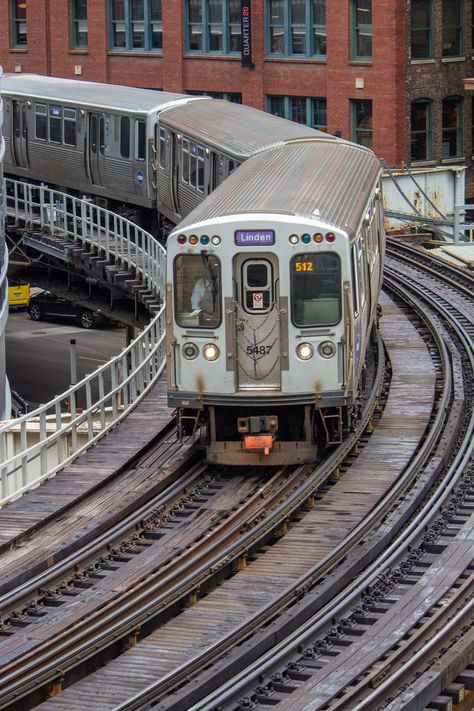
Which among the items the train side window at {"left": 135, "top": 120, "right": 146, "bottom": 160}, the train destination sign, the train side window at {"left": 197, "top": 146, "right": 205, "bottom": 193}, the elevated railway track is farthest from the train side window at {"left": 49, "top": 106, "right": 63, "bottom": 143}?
the train destination sign

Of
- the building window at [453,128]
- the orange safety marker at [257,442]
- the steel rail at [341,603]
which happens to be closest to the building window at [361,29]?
the building window at [453,128]

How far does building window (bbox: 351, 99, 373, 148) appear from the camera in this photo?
51344mm

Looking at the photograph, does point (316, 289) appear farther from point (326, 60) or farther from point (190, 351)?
point (326, 60)

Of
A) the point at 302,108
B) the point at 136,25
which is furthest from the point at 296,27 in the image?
the point at 136,25

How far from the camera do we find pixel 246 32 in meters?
53.4

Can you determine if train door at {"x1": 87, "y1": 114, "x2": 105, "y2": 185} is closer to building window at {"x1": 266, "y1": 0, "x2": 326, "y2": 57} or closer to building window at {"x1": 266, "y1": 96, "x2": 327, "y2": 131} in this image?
building window at {"x1": 266, "y1": 0, "x2": 326, "y2": 57}

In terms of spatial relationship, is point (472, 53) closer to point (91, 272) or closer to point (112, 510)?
point (91, 272)

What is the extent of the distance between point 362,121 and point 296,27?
4.06 meters

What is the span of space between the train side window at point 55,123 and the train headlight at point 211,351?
67.7ft

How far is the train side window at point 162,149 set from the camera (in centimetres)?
3350

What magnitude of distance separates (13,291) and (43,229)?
13.7 metres

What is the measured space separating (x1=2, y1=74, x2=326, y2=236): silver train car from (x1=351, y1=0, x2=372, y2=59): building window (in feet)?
37.8

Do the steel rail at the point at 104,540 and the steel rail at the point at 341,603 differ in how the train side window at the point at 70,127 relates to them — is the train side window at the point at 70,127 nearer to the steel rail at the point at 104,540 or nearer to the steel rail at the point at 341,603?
the steel rail at the point at 104,540

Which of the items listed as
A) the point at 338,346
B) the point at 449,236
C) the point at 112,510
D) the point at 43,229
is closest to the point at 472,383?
the point at 338,346
